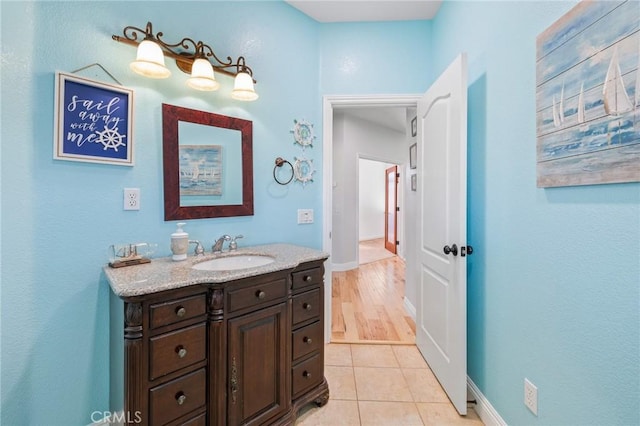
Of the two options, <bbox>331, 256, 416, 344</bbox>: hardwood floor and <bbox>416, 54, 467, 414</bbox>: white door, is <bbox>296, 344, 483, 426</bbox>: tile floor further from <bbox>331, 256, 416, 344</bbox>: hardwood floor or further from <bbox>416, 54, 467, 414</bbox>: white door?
<bbox>331, 256, 416, 344</bbox>: hardwood floor

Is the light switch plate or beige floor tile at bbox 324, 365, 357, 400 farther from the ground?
the light switch plate

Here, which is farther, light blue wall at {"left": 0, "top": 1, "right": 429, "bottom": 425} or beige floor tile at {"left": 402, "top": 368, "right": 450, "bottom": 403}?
beige floor tile at {"left": 402, "top": 368, "right": 450, "bottom": 403}

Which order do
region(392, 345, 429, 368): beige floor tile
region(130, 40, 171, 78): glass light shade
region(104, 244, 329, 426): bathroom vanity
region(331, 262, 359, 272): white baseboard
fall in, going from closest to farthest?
1. region(104, 244, 329, 426): bathroom vanity
2. region(130, 40, 171, 78): glass light shade
3. region(392, 345, 429, 368): beige floor tile
4. region(331, 262, 359, 272): white baseboard

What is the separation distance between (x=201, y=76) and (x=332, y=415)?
6.89ft

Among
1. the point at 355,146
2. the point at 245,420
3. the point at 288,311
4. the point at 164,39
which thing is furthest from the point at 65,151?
the point at 355,146

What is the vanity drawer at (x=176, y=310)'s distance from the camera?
1.05 m

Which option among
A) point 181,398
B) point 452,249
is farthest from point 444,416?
point 181,398

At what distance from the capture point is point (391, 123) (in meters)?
5.26

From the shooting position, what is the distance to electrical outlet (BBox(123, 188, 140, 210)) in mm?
1440

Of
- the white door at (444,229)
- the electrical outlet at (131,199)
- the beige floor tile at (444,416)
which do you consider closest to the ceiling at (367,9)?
the white door at (444,229)

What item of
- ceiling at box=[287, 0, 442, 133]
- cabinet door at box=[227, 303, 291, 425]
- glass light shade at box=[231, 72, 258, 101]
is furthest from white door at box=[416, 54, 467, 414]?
glass light shade at box=[231, 72, 258, 101]

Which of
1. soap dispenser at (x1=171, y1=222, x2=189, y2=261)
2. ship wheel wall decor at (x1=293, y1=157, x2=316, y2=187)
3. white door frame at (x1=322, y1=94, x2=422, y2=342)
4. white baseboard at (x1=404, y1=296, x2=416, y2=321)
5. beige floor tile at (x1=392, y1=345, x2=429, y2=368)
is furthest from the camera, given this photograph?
white baseboard at (x1=404, y1=296, x2=416, y2=321)

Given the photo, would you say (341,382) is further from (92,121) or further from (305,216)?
(92,121)

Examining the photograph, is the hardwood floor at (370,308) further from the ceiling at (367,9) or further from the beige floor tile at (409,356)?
the ceiling at (367,9)
